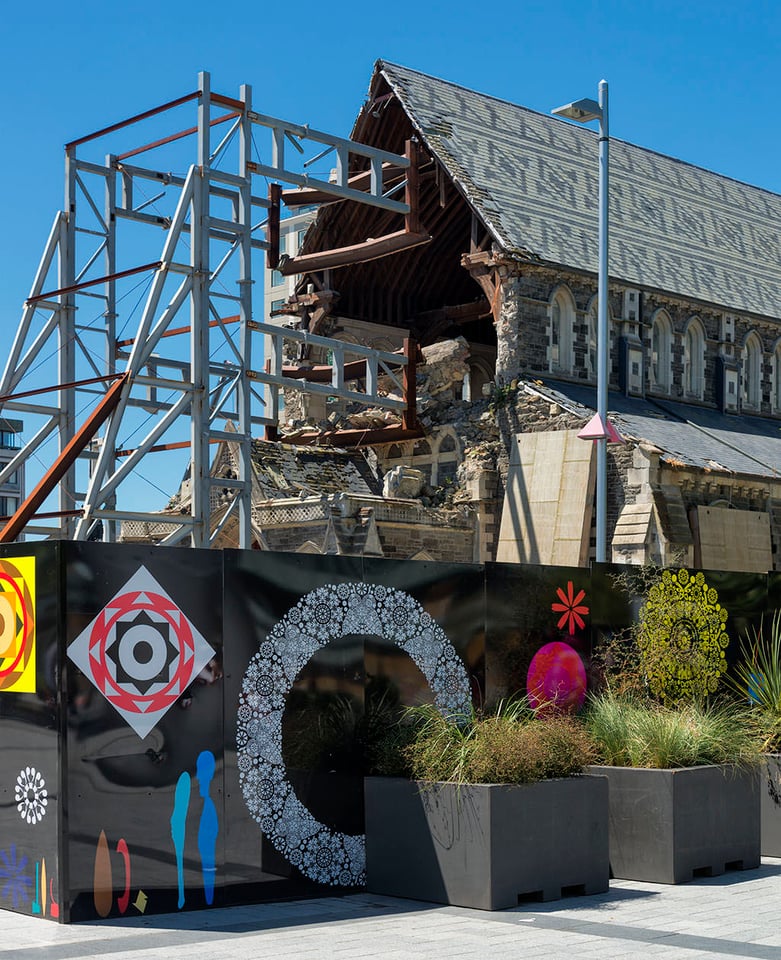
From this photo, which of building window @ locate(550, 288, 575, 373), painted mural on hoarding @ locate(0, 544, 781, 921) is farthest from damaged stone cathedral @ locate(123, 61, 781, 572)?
painted mural on hoarding @ locate(0, 544, 781, 921)

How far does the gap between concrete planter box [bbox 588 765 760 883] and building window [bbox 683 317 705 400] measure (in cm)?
2412

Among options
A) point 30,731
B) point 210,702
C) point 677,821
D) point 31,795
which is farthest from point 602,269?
point 31,795

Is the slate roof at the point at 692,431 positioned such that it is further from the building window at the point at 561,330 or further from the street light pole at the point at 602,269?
the street light pole at the point at 602,269

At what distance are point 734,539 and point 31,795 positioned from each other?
21438 mm

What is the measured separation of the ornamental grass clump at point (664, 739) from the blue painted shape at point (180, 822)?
3.81 metres

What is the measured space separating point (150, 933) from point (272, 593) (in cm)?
281

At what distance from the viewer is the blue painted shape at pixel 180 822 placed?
10320 millimetres

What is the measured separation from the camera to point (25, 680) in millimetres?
10273

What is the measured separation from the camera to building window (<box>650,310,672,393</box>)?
114 feet

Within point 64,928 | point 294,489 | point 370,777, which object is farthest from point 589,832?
point 294,489

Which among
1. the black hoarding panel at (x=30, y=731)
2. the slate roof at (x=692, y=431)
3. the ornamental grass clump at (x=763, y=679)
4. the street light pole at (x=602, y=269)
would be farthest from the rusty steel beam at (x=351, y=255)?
the black hoarding panel at (x=30, y=731)

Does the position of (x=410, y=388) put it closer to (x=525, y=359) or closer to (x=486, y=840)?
(x=525, y=359)

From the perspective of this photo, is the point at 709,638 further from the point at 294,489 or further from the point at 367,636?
the point at 294,489

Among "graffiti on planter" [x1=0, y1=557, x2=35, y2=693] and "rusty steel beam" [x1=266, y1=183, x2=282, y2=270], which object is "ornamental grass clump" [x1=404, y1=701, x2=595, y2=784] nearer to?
"graffiti on planter" [x1=0, y1=557, x2=35, y2=693]
